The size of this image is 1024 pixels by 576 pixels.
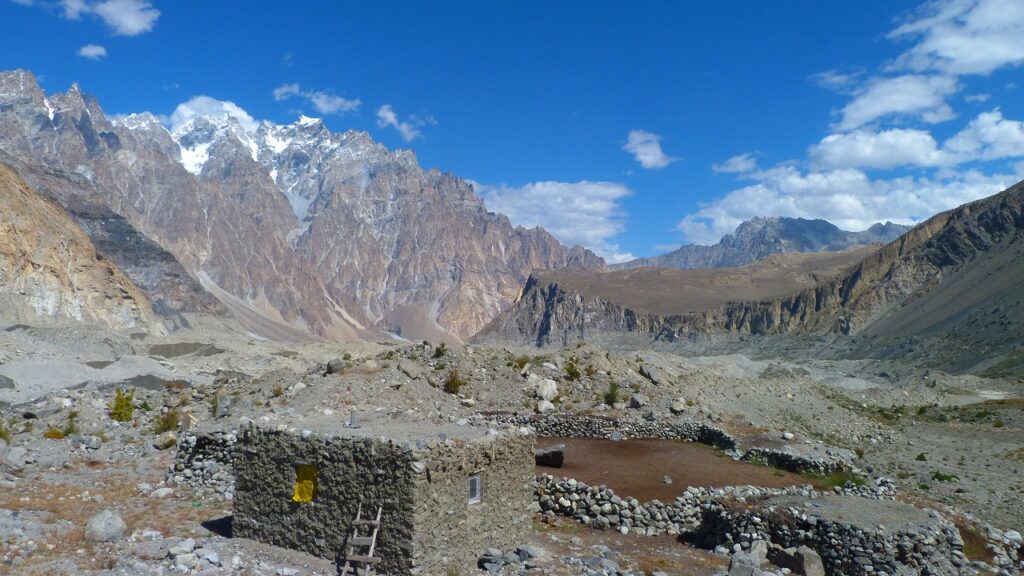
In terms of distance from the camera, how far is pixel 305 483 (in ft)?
38.8

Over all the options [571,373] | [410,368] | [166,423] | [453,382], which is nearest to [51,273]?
[453,382]

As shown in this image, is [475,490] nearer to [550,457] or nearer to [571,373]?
[550,457]

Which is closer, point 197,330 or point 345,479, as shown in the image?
point 345,479

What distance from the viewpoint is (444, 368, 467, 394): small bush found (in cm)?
3023

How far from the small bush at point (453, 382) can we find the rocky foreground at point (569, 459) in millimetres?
84

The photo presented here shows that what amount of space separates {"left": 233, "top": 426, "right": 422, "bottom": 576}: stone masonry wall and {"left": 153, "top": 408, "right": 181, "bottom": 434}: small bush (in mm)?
10302

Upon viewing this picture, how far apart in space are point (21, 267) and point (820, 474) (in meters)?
118

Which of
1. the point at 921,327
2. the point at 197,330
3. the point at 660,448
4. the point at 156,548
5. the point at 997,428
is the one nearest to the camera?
the point at 156,548

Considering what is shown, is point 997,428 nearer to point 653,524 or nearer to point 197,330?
point 653,524

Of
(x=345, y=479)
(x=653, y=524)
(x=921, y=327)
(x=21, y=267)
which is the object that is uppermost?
(x=21, y=267)

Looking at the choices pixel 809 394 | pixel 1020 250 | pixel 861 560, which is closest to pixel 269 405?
pixel 861 560

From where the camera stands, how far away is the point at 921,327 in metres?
104

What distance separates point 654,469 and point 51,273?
119 meters

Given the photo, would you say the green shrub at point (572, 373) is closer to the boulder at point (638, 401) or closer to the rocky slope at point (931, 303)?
the boulder at point (638, 401)
